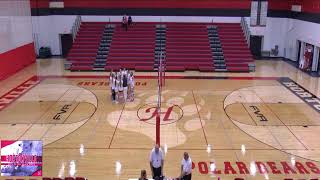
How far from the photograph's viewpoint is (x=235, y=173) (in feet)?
33.7

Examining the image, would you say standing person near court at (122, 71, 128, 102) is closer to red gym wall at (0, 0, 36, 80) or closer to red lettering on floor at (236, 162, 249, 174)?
red lettering on floor at (236, 162, 249, 174)

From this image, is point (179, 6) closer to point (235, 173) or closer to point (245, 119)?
point (245, 119)

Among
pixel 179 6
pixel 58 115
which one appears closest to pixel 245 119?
pixel 58 115

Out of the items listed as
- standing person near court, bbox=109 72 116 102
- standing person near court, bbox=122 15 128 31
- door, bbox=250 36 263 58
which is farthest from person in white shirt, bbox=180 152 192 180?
door, bbox=250 36 263 58

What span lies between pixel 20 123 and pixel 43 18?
16.0m

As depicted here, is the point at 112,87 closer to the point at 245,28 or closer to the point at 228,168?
the point at 228,168

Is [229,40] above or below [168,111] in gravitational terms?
above

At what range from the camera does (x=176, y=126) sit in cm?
1401

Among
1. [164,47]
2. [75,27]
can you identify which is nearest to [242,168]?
[164,47]

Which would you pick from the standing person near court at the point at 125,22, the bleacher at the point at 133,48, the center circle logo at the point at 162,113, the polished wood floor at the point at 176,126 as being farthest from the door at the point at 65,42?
the center circle logo at the point at 162,113

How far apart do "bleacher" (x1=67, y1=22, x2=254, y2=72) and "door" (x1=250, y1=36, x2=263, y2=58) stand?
1804mm

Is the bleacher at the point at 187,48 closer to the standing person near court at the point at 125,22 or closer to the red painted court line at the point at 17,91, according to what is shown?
the standing person near court at the point at 125,22

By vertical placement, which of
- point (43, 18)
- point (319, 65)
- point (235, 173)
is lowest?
point (235, 173)

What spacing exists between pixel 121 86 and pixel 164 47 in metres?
10.4
